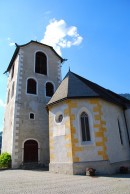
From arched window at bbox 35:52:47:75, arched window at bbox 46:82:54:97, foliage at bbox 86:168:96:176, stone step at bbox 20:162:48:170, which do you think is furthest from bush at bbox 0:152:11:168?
arched window at bbox 35:52:47:75

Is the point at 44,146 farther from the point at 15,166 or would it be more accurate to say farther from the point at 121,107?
the point at 121,107

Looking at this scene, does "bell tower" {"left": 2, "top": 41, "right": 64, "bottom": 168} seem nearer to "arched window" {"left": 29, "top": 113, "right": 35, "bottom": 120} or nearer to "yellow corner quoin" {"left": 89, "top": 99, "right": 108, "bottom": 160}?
"arched window" {"left": 29, "top": 113, "right": 35, "bottom": 120}

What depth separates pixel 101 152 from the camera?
1152 cm

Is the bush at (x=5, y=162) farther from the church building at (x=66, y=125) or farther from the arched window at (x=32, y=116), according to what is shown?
the arched window at (x=32, y=116)

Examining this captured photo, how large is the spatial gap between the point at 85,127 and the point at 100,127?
105cm

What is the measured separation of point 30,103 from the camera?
754 inches

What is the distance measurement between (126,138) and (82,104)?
5.55 metres

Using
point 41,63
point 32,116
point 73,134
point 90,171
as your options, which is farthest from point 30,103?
point 90,171

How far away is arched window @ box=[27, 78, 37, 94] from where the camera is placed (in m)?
20.0

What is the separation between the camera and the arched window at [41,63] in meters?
21.9

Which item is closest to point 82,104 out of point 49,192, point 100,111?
point 100,111

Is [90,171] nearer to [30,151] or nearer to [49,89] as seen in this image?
[30,151]

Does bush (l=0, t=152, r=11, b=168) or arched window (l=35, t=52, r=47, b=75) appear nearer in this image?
bush (l=0, t=152, r=11, b=168)

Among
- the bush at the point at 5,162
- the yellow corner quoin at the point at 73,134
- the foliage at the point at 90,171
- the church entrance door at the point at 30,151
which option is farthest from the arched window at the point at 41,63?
the foliage at the point at 90,171
